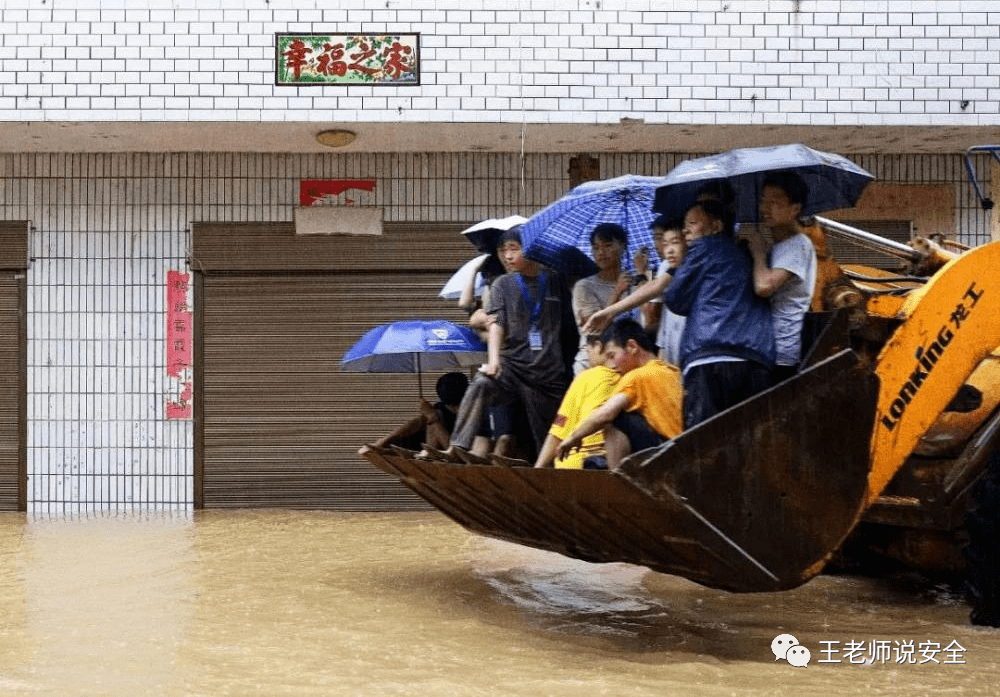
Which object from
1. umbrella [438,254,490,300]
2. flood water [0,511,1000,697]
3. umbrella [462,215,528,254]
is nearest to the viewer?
flood water [0,511,1000,697]

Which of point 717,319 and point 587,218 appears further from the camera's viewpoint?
point 587,218

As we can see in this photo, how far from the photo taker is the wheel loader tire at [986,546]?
634 centimetres

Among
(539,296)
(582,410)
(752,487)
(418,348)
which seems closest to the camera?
(752,487)

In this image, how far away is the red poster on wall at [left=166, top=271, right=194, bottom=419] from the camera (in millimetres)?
13266

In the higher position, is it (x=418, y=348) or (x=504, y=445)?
(x=418, y=348)

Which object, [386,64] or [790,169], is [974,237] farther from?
[790,169]

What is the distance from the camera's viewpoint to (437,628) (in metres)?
6.41

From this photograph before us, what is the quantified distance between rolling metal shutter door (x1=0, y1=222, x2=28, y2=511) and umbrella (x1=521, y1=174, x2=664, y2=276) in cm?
732

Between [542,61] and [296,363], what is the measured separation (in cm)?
397

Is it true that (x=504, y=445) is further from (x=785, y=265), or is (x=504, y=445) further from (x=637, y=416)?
(x=785, y=265)

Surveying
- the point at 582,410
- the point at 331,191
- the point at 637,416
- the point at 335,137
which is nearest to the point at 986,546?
the point at 637,416

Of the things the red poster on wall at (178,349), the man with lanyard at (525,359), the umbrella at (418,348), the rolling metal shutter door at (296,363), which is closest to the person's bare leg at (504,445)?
the man with lanyard at (525,359)

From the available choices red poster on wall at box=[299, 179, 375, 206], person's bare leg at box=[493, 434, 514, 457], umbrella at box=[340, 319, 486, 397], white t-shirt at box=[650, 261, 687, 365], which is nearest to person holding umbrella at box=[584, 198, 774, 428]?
white t-shirt at box=[650, 261, 687, 365]

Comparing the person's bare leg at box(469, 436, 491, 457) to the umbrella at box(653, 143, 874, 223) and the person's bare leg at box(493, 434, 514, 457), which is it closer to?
the person's bare leg at box(493, 434, 514, 457)
